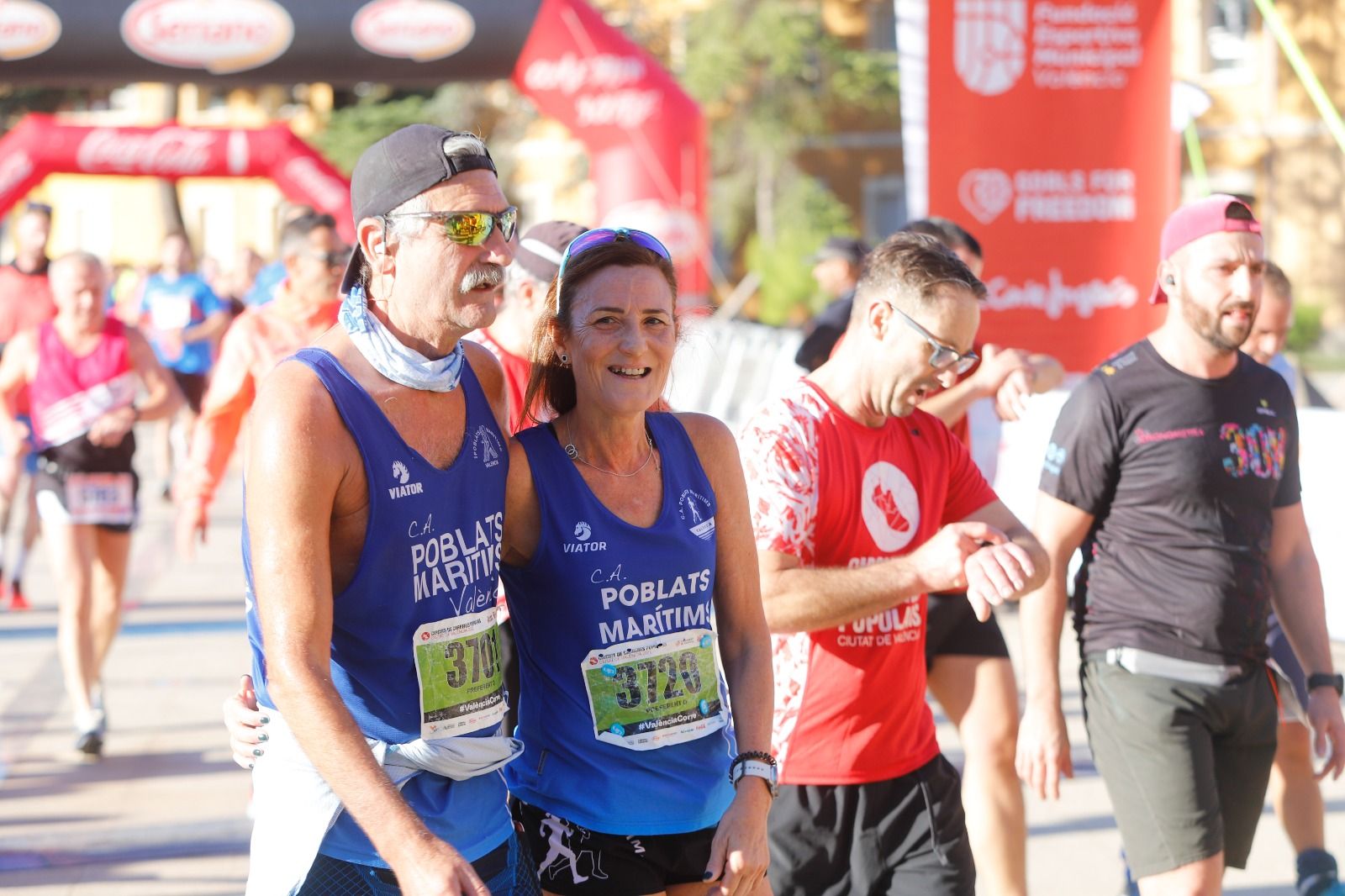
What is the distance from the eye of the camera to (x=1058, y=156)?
722 cm

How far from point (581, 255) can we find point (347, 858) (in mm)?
1076

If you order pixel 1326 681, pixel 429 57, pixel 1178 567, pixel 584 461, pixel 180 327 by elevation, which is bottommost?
pixel 1326 681

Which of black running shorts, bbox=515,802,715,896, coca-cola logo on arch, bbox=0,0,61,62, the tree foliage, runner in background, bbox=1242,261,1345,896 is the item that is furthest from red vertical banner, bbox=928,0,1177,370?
the tree foliage

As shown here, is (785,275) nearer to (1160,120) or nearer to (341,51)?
(341,51)

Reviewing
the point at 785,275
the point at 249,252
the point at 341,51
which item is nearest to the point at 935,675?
the point at 341,51

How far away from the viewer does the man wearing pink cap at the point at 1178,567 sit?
3789 mm

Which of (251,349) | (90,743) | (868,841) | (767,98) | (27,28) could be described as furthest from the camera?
(767,98)

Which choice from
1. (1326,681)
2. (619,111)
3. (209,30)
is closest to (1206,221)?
(1326,681)

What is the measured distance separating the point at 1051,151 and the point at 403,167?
5.29 m

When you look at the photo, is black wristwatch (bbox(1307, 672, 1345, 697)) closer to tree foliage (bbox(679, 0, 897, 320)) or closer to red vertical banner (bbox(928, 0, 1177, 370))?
red vertical banner (bbox(928, 0, 1177, 370))

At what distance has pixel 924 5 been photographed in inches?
278

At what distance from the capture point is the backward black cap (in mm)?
2441

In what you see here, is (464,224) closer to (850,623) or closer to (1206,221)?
(850,623)

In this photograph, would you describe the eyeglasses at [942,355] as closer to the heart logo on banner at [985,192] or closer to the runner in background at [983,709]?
the runner in background at [983,709]
